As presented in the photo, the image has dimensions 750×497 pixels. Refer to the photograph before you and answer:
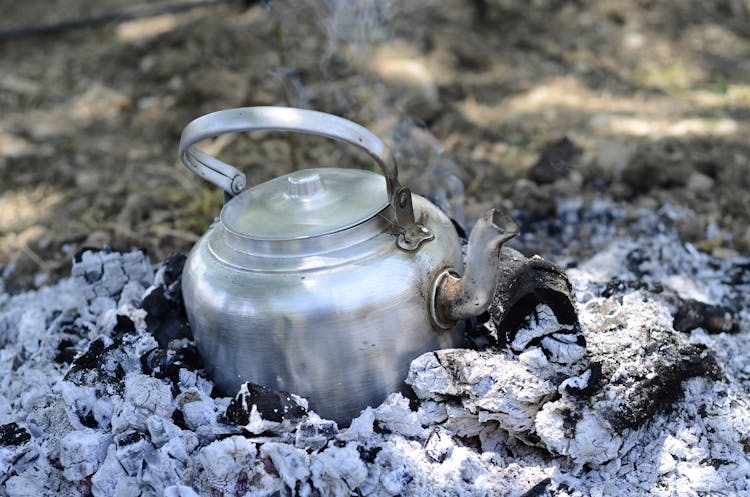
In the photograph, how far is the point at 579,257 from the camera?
306 centimetres

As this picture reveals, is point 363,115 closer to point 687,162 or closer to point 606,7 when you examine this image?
point 687,162

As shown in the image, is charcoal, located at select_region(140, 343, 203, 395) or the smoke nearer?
charcoal, located at select_region(140, 343, 203, 395)

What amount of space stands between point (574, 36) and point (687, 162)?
2142 mm

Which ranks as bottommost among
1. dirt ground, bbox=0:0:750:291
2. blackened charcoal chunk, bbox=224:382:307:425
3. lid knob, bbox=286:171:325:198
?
dirt ground, bbox=0:0:750:291

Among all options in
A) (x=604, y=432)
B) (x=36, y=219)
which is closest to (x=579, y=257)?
(x=604, y=432)

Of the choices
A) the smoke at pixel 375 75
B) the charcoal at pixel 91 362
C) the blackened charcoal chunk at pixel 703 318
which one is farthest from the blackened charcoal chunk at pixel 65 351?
the blackened charcoal chunk at pixel 703 318

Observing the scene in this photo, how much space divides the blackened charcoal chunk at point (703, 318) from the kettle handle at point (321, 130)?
104 centimetres

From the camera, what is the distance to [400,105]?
4.32 m

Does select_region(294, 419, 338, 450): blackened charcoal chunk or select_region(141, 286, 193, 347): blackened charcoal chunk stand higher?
select_region(294, 419, 338, 450): blackened charcoal chunk

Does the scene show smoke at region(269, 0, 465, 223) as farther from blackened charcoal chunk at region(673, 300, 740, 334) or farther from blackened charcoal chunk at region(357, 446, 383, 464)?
blackened charcoal chunk at region(357, 446, 383, 464)

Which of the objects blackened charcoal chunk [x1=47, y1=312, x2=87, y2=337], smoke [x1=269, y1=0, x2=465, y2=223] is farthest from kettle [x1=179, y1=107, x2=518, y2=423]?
smoke [x1=269, y1=0, x2=465, y2=223]

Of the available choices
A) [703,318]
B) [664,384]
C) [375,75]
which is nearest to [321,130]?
[664,384]

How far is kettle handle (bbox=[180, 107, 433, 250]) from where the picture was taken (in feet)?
5.56

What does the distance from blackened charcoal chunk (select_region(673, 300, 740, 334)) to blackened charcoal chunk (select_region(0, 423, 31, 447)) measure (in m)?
1.93
